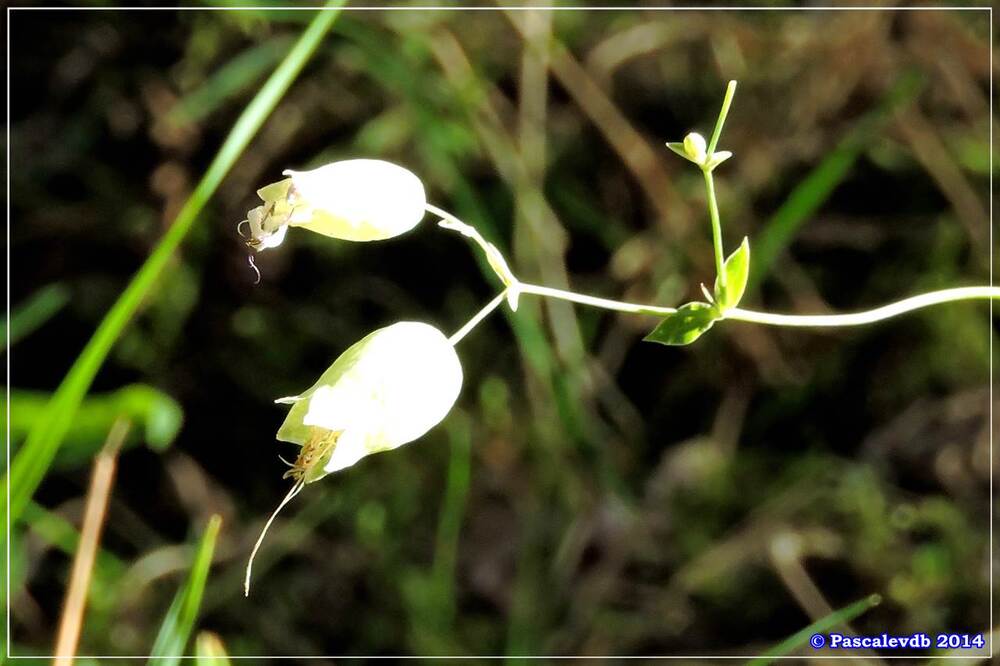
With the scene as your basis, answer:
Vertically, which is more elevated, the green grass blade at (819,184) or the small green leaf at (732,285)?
the green grass blade at (819,184)

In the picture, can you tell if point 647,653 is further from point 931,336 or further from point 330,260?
point 330,260

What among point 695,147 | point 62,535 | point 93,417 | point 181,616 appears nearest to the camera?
point 695,147

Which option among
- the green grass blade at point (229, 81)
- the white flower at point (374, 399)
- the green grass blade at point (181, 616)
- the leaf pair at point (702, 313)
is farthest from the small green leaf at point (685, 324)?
the green grass blade at point (229, 81)

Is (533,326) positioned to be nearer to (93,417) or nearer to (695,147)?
(93,417)

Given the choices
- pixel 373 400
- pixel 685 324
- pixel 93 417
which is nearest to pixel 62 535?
pixel 93 417

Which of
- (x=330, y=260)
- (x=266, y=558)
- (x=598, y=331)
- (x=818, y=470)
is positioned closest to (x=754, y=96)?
(x=598, y=331)

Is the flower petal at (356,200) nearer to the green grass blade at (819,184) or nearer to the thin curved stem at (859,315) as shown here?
the thin curved stem at (859,315)

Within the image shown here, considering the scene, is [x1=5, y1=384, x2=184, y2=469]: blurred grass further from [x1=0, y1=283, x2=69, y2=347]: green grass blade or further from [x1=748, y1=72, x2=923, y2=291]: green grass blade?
[x1=748, y1=72, x2=923, y2=291]: green grass blade

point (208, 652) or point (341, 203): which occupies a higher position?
point (341, 203)
